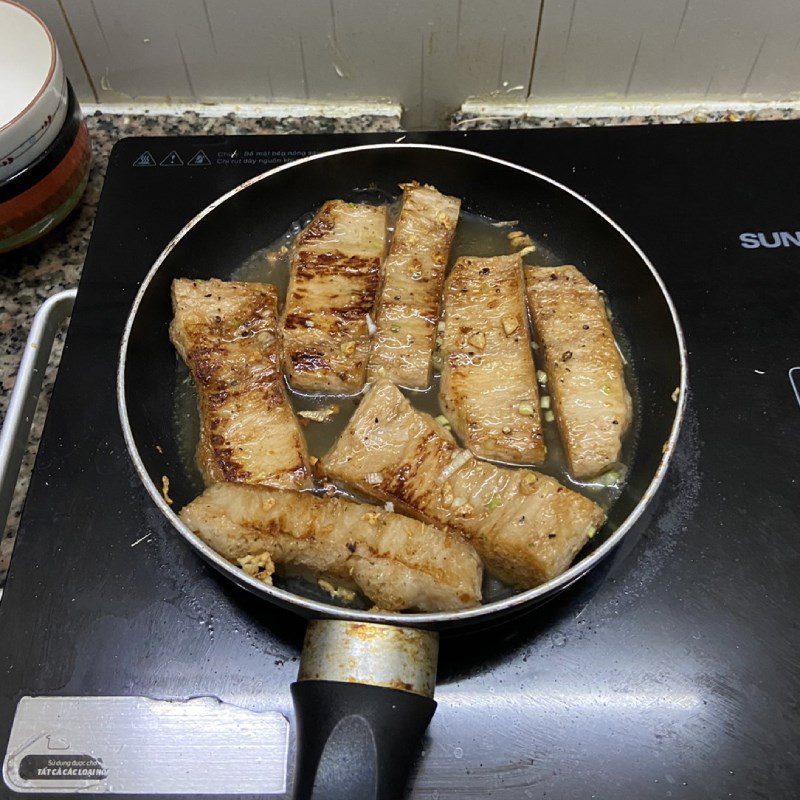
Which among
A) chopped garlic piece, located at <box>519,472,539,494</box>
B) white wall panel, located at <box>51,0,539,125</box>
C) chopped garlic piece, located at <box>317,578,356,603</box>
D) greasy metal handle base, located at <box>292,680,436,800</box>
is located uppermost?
white wall panel, located at <box>51,0,539,125</box>

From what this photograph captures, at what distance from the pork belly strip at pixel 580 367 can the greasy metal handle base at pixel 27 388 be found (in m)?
1.42

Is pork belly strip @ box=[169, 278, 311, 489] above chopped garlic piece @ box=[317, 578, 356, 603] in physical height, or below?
above

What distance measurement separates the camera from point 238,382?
1.86m

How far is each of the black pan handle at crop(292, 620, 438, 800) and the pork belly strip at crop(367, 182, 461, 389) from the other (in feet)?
2.56

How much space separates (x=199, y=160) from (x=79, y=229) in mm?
464

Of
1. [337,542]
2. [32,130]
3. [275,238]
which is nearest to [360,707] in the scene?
[337,542]

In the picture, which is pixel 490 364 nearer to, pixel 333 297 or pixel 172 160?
pixel 333 297

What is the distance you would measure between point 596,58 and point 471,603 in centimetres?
200

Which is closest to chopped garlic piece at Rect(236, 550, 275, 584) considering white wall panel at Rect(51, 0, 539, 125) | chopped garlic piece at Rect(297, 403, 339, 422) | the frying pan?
the frying pan

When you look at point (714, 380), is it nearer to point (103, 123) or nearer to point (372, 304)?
point (372, 304)

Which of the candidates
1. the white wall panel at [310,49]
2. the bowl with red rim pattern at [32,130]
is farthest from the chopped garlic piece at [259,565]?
the white wall panel at [310,49]

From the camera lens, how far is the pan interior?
178cm

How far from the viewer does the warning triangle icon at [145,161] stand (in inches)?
91.9

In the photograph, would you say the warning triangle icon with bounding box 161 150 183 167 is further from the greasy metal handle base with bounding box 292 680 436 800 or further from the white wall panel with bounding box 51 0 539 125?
the greasy metal handle base with bounding box 292 680 436 800
